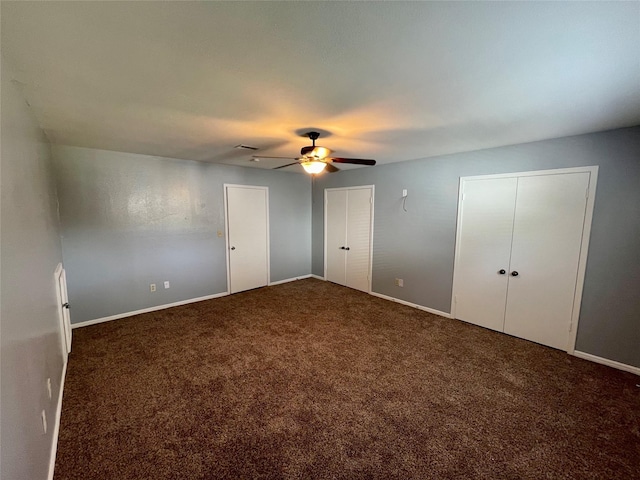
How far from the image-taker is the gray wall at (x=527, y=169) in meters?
2.57

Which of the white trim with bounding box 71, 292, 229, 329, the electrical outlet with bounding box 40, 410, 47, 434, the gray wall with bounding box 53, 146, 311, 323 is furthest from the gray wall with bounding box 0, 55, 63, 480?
the white trim with bounding box 71, 292, 229, 329

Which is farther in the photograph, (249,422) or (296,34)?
(249,422)

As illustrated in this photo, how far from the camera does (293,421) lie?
2008 millimetres

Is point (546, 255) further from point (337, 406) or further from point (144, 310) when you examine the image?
point (144, 310)

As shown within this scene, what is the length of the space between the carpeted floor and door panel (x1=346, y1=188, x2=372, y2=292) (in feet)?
5.39

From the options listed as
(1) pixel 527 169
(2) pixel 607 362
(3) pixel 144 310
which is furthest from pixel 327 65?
(3) pixel 144 310

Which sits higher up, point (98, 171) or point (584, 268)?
point (98, 171)

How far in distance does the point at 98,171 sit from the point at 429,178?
453 centimetres

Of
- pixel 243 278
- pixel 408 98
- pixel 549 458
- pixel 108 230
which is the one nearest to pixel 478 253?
pixel 549 458

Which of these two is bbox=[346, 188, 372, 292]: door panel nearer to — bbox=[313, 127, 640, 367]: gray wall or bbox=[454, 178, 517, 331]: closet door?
bbox=[313, 127, 640, 367]: gray wall

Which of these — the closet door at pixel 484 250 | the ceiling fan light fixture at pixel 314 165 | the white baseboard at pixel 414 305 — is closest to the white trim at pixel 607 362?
the closet door at pixel 484 250

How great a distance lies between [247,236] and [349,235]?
6.36 ft

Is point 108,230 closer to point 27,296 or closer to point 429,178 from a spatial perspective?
point 27,296

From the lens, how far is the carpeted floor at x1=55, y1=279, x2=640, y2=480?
1.69m
